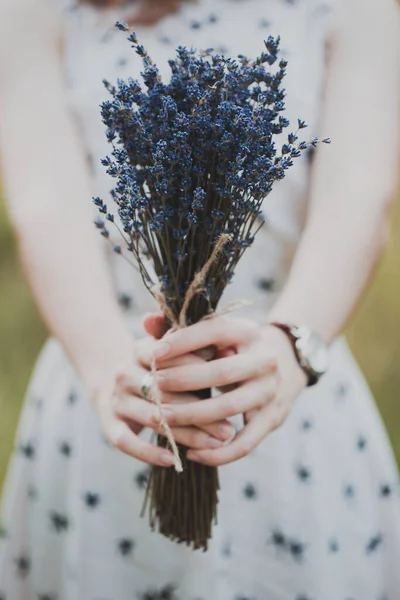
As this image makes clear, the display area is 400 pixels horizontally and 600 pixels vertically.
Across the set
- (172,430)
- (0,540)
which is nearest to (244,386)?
(172,430)

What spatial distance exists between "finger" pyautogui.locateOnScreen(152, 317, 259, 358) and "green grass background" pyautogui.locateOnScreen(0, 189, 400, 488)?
201 cm

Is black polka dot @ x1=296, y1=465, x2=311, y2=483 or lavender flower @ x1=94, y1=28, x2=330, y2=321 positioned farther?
black polka dot @ x1=296, y1=465, x2=311, y2=483

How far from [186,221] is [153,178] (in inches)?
2.8

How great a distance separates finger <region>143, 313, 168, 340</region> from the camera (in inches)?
36.6

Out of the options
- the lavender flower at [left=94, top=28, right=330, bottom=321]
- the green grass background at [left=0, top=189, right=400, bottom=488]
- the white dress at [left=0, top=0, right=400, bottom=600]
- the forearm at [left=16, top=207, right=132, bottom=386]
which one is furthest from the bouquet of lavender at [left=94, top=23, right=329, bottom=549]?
the green grass background at [left=0, top=189, right=400, bottom=488]

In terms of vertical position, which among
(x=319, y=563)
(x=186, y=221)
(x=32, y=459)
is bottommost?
(x=319, y=563)

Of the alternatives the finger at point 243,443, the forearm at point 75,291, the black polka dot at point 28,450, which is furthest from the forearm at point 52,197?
the black polka dot at point 28,450

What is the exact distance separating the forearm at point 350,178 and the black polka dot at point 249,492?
336 millimetres

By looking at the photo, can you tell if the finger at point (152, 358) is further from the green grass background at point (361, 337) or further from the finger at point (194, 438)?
the green grass background at point (361, 337)

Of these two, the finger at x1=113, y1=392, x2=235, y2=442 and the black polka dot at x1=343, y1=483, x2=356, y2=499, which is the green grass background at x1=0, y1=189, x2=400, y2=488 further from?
the finger at x1=113, y1=392, x2=235, y2=442

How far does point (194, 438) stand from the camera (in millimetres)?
942

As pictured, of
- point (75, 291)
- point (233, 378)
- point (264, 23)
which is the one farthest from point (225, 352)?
point (264, 23)

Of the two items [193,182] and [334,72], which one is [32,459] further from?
[334,72]

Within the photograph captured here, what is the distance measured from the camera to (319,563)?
1.20m
